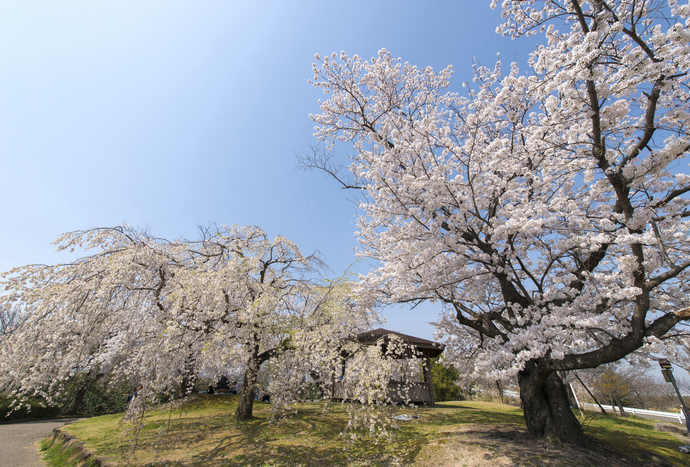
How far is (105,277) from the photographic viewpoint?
6082 mm

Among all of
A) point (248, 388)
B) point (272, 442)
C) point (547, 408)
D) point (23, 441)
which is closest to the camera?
point (547, 408)

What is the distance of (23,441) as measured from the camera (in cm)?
916

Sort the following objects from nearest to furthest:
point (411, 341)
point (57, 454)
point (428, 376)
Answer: point (57, 454) → point (411, 341) → point (428, 376)

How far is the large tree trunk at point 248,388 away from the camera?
8.18 meters

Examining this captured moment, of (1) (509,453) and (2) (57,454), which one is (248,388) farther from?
(1) (509,453)

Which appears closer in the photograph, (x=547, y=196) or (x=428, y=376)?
(x=547, y=196)

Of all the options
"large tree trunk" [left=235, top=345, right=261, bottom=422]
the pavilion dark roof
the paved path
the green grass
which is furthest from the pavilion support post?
the paved path

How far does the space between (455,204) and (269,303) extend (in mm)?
5186

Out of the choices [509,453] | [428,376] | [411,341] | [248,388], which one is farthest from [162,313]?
[428,376]

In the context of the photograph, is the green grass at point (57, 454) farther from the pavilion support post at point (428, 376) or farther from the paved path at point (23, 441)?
the pavilion support post at point (428, 376)

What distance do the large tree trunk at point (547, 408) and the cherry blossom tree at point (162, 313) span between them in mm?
4503

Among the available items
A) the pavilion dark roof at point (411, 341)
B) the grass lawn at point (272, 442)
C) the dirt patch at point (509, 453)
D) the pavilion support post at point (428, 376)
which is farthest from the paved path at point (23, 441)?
the pavilion support post at point (428, 376)

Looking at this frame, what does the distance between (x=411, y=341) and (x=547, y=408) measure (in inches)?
289

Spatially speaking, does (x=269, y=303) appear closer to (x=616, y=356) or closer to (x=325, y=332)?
(x=325, y=332)
